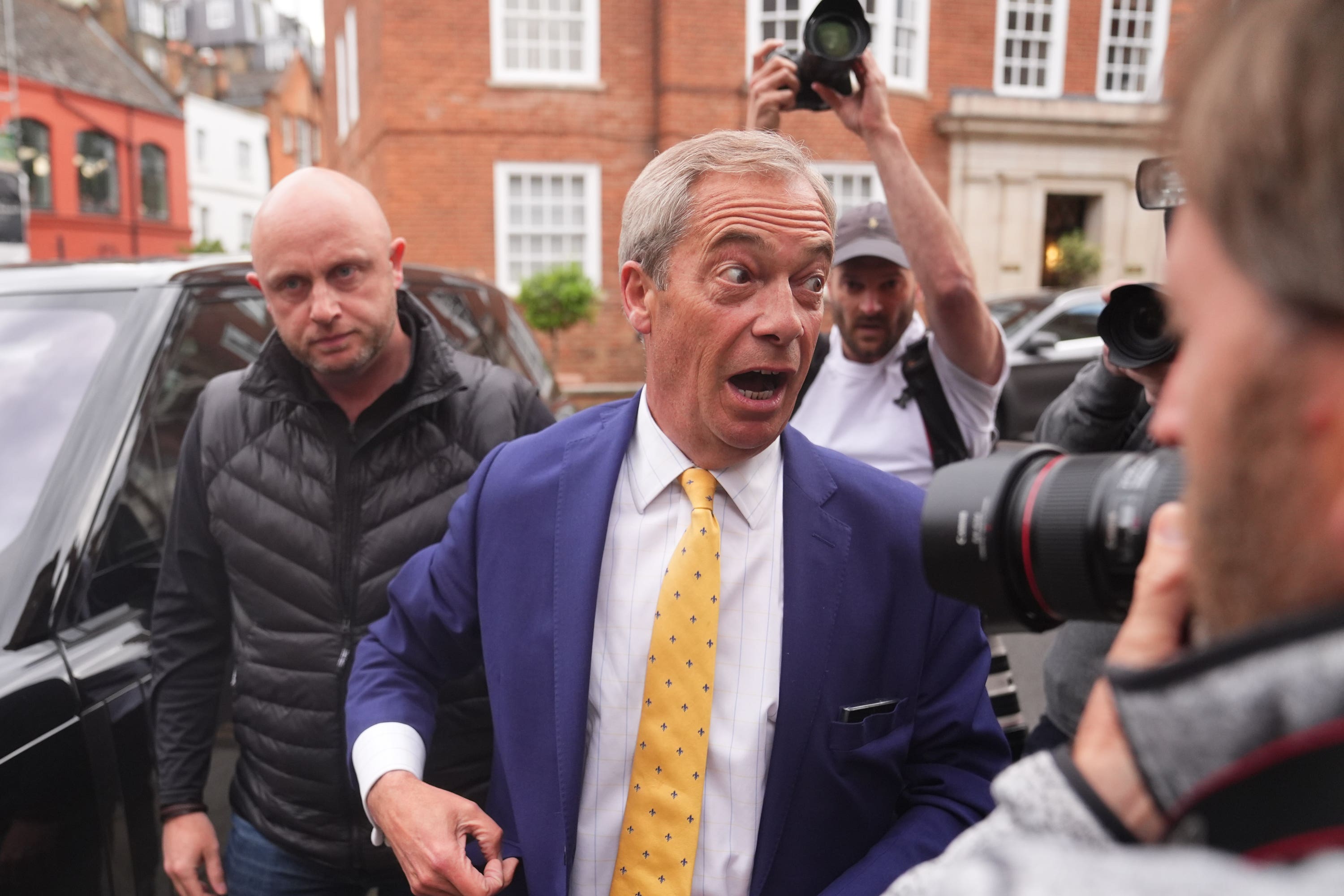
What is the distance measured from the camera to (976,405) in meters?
2.63

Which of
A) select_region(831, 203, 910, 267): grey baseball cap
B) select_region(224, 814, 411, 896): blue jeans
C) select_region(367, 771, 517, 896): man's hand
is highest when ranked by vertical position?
select_region(831, 203, 910, 267): grey baseball cap

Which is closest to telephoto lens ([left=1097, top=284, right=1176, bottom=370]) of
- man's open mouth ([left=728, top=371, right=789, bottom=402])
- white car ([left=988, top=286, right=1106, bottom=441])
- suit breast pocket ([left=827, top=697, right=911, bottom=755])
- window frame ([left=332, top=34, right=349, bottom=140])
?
man's open mouth ([left=728, top=371, right=789, bottom=402])

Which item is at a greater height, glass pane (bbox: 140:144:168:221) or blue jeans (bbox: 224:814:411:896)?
glass pane (bbox: 140:144:168:221)

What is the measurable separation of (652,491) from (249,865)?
1.29m

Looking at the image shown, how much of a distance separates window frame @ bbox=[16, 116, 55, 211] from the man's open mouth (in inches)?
1237

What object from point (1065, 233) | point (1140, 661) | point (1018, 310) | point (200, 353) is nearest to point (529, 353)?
point (200, 353)

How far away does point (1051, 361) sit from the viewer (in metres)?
9.15

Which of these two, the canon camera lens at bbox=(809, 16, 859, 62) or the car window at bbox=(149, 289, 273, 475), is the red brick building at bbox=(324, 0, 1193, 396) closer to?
the car window at bbox=(149, 289, 273, 475)

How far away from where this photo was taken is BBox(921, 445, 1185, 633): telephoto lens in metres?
0.91

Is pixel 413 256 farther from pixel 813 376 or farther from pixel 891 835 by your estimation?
pixel 891 835

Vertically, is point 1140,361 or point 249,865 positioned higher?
point 1140,361

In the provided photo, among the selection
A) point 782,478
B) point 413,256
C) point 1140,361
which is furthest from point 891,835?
point 413,256

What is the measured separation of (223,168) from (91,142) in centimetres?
1067

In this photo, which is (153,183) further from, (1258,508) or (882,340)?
(1258,508)
